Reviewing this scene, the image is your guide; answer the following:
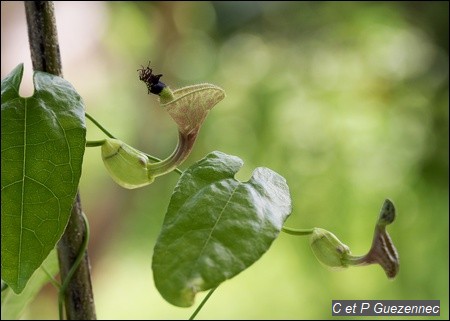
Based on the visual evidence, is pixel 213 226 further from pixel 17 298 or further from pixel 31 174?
pixel 17 298

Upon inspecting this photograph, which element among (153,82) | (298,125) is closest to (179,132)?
(153,82)

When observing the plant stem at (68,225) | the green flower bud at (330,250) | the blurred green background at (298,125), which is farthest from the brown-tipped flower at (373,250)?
the blurred green background at (298,125)

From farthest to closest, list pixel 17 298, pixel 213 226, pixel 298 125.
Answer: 1. pixel 298 125
2. pixel 17 298
3. pixel 213 226

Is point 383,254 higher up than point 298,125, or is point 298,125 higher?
point 383,254

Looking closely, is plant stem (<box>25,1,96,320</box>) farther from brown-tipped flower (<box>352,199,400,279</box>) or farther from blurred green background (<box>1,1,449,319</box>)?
blurred green background (<box>1,1,449,319</box>)

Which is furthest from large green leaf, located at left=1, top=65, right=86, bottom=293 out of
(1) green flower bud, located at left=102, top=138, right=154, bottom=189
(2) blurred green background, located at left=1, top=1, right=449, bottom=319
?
(2) blurred green background, located at left=1, top=1, right=449, bottom=319

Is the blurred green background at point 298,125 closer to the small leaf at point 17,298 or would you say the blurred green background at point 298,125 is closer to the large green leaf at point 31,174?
the small leaf at point 17,298
